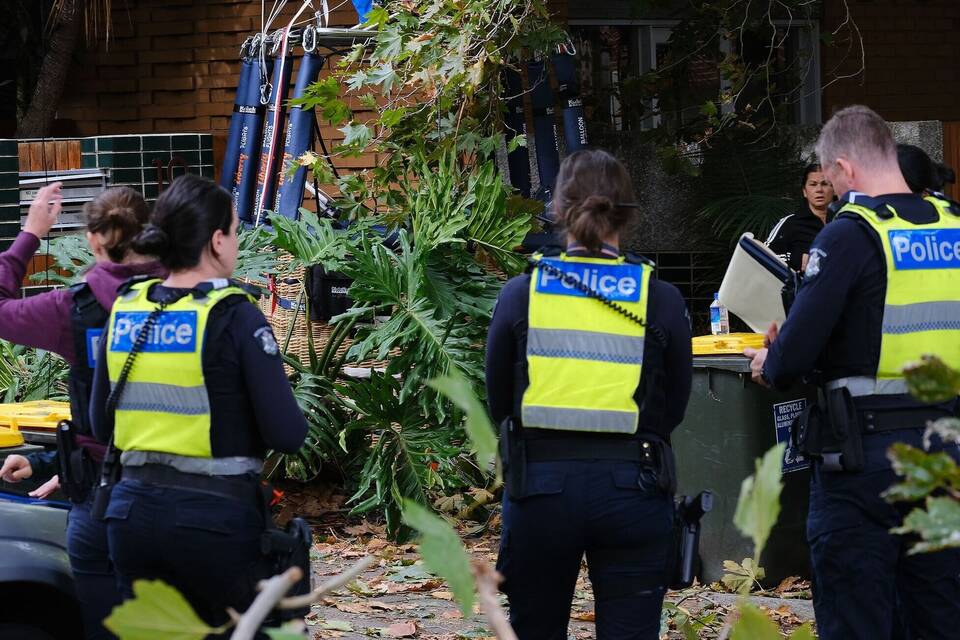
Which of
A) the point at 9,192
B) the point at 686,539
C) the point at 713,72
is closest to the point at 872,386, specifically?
the point at 686,539

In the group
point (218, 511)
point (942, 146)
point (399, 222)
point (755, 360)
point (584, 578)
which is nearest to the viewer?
point (218, 511)

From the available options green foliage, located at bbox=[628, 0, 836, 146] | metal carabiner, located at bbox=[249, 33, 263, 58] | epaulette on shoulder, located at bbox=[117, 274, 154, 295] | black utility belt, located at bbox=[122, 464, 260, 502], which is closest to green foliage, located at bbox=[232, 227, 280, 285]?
metal carabiner, located at bbox=[249, 33, 263, 58]

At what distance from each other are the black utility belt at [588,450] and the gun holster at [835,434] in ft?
1.92

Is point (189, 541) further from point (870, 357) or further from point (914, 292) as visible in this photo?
point (914, 292)

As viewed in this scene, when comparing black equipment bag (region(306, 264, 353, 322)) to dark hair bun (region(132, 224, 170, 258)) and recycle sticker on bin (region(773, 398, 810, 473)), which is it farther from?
dark hair bun (region(132, 224, 170, 258))

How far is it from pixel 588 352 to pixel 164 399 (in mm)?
1090

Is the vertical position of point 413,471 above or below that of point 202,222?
below

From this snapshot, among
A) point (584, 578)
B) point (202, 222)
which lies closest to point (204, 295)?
point (202, 222)

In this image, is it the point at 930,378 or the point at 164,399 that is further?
the point at 164,399

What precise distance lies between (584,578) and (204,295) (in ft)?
10.7

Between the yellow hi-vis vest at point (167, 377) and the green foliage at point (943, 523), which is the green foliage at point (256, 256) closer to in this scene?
the yellow hi-vis vest at point (167, 377)

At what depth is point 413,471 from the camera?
6.58 meters

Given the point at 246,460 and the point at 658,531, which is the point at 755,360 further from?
the point at 246,460

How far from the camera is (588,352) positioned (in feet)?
11.1
